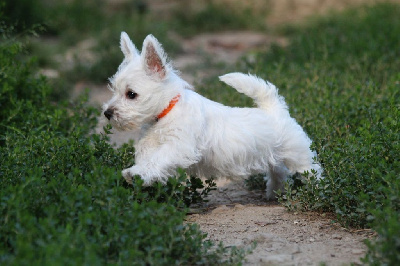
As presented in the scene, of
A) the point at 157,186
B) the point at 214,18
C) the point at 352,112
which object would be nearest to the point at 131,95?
the point at 157,186

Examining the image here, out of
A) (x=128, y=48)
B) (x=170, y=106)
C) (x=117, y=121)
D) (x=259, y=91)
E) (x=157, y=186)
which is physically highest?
(x=128, y=48)

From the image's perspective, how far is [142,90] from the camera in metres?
4.89

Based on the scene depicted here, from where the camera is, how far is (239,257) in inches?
154

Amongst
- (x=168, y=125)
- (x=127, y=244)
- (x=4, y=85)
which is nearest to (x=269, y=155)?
(x=168, y=125)

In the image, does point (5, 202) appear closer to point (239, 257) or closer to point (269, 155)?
point (239, 257)

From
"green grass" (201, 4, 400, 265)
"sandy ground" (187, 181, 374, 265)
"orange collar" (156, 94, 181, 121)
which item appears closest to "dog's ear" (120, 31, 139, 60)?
"orange collar" (156, 94, 181, 121)

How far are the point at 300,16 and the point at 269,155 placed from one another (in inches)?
375

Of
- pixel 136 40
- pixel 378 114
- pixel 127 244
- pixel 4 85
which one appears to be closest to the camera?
pixel 127 244

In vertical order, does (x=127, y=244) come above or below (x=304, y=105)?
below

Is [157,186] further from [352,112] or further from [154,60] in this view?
[352,112]

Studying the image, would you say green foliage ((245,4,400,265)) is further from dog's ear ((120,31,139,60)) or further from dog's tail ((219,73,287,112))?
dog's ear ((120,31,139,60))

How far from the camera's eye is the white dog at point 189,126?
486 centimetres

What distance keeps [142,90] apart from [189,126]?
18.3 inches

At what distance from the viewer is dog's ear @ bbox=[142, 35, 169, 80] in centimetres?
484
